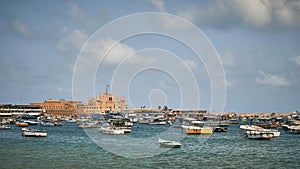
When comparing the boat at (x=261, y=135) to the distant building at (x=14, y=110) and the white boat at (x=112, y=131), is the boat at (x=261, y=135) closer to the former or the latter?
the white boat at (x=112, y=131)

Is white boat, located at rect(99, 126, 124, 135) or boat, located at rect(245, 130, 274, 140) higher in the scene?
white boat, located at rect(99, 126, 124, 135)

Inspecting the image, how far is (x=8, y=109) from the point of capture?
17725 centimetres

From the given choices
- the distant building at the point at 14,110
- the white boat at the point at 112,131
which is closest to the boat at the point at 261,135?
the white boat at the point at 112,131

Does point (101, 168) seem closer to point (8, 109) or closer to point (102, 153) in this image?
point (102, 153)

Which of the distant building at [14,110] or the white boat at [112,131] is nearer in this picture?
the white boat at [112,131]

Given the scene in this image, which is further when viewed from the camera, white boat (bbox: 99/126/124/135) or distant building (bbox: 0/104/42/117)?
distant building (bbox: 0/104/42/117)

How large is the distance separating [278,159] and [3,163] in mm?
28444

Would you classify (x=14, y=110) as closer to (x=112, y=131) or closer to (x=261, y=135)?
(x=112, y=131)

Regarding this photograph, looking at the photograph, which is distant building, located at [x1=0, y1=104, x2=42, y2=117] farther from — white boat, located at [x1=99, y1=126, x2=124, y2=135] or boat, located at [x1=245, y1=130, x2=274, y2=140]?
boat, located at [x1=245, y1=130, x2=274, y2=140]

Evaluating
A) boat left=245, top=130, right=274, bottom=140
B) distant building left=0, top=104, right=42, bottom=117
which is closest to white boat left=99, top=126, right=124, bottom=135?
boat left=245, top=130, right=274, bottom=140

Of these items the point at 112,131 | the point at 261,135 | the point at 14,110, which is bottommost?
the point at 261,135

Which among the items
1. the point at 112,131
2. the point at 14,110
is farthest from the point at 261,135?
the point at 14,110

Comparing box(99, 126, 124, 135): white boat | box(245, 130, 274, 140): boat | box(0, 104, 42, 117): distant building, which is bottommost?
box(245, 130, 274, 140): boat

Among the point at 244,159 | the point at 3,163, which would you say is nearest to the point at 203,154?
the point at 244,159
